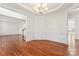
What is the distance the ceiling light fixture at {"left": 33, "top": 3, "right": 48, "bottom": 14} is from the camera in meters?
1.45

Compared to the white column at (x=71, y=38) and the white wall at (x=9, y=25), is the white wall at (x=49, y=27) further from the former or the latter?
the white wall at (x=9, y=25)

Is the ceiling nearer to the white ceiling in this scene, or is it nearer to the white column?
the white ceiling

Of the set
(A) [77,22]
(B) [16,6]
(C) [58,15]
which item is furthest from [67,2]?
(B) [16,6]

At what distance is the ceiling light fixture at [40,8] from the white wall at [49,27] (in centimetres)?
8

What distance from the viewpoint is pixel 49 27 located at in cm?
150

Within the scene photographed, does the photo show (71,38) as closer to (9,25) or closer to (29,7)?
(29,7)

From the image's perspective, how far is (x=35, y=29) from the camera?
59.3 inches

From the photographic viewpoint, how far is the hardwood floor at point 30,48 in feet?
4.84

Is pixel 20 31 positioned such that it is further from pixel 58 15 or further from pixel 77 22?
pixel 77 22

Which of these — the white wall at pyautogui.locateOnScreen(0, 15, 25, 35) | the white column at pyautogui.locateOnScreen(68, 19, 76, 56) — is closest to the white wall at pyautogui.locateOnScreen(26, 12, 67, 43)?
the white column at pyautogui.locateOnScreen(68, 19, 76, 56)

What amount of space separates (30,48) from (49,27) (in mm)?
432

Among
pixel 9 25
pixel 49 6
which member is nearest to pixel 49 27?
pixel 49 6

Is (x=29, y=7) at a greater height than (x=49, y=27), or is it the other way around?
(x=29, y=7)

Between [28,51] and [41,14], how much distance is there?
596 millimetres
